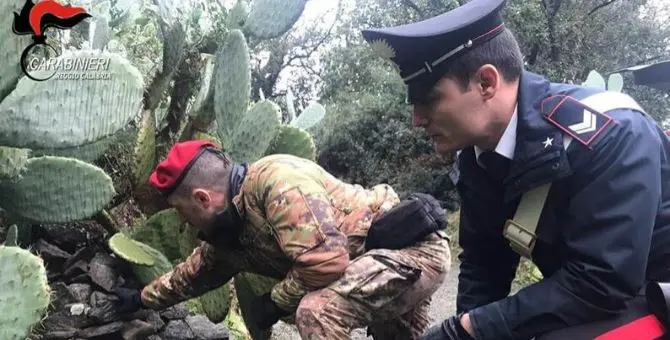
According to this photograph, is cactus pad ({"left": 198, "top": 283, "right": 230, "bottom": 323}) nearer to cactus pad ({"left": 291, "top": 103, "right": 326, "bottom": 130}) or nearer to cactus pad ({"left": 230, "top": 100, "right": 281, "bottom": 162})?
cactus pad ({"left": 230, "top": 100, "right": 281, "bottom": 162})

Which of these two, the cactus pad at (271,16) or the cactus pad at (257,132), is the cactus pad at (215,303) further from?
the cactus pad at (271,16)

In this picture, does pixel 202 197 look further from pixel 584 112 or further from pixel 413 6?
pixel 413 6

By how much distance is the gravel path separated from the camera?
13.4 feet

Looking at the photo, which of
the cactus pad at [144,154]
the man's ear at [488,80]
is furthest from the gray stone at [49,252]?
the man's ear at [488,80]

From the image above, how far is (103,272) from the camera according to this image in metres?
3.13

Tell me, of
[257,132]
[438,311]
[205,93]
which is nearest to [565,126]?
[257,132]

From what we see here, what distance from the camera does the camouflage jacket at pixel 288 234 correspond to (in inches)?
91.0

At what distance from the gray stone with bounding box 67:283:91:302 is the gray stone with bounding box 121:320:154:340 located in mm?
224

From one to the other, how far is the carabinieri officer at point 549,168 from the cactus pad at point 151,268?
5.10 ft

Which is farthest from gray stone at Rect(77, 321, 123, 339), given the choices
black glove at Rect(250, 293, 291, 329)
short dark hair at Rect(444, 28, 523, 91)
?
short dark hair at Rect(444, 28, 523, 91)

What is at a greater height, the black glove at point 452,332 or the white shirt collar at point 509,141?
the white shirt collar at point 509,141

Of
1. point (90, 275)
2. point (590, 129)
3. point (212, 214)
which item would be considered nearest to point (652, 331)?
point (590, 129)

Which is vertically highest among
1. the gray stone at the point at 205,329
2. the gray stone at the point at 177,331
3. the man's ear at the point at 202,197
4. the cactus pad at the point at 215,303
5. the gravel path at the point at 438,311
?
the man's ear at the point at 202,197

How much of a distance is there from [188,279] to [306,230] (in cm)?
80
